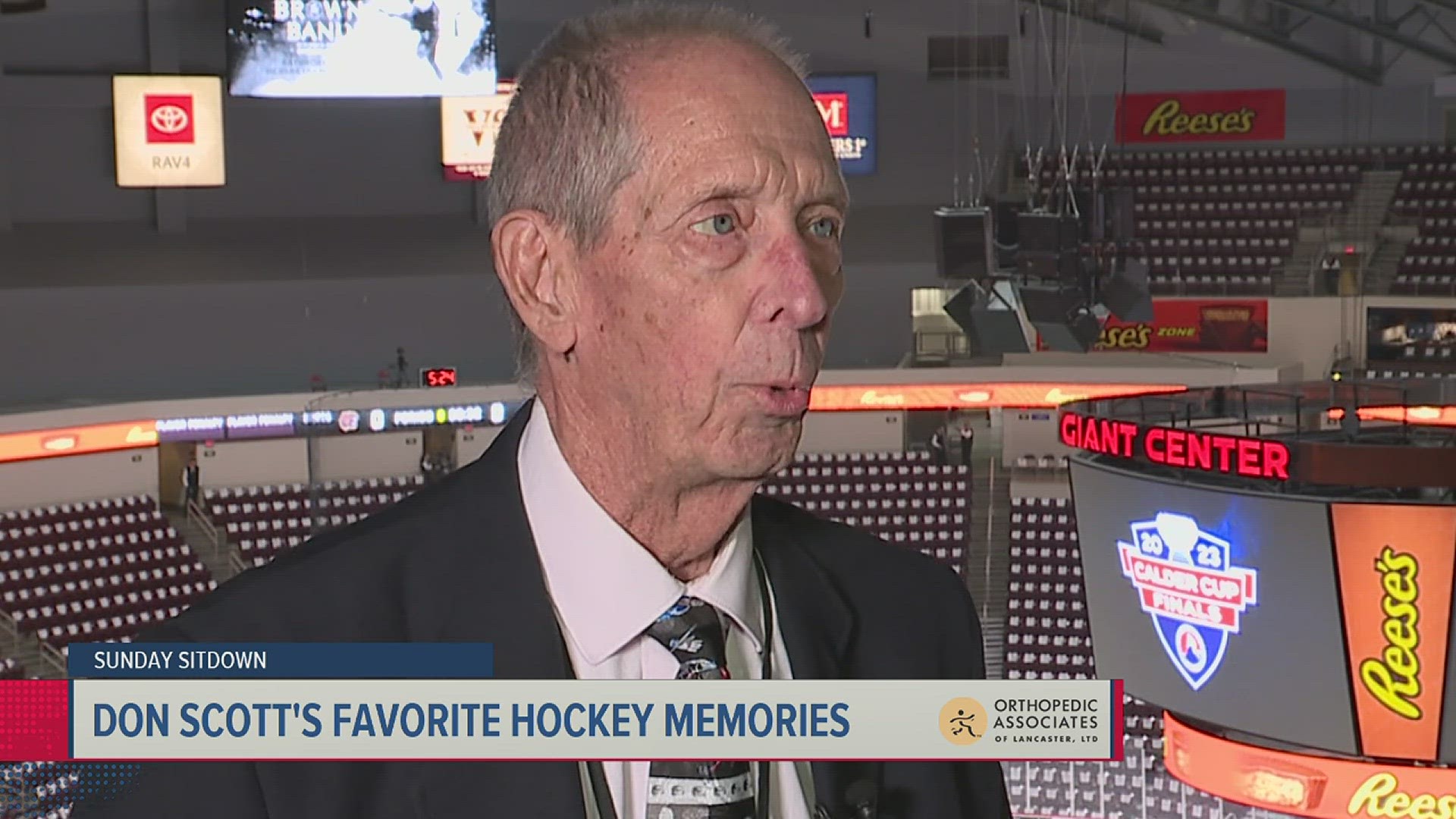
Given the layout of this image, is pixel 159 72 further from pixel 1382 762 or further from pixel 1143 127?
pixel 1382 762

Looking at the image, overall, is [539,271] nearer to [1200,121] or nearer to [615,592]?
[615,592]

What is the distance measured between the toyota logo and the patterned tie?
1957 cm

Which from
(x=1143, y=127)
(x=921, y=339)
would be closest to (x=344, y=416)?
(x=921, y=339)

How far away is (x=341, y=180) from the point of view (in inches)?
879

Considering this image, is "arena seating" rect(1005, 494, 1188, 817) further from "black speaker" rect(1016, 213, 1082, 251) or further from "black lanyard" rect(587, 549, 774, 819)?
"black lanyard" rect(587, 549, 774, 819)

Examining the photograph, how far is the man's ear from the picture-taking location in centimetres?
124

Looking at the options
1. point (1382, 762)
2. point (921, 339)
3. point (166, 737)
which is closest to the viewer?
point (166, 737)

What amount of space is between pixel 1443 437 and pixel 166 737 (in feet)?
35.8

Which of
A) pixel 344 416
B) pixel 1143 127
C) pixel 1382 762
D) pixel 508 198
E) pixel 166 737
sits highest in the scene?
pixel 1143 127

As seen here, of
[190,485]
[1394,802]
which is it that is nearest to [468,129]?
[190,485]

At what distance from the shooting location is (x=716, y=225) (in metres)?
1.20

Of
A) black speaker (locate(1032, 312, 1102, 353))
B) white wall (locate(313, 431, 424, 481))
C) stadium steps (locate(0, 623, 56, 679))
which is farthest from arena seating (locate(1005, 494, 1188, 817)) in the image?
stadium steps (locate(0, 623, 56, 679))

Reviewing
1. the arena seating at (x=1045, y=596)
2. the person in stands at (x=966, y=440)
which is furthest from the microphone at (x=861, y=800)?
the person in stands at (x=966, y=440)

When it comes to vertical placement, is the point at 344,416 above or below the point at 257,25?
below
